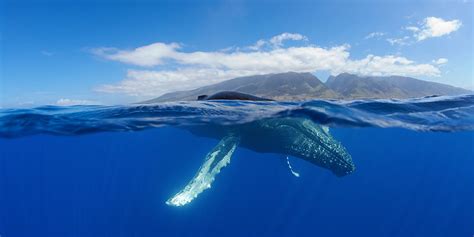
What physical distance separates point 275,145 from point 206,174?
530 cm

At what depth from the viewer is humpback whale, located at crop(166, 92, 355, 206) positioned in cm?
1423

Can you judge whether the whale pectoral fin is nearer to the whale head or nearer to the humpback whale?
the humpback whale

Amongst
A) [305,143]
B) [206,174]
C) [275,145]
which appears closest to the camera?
[206,174]

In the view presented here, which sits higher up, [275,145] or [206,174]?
[275,145]

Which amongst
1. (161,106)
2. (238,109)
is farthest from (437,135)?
(161,106)

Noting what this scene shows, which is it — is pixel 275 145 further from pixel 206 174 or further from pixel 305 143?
pixel 206 174

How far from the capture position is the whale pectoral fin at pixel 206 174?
12539 millimetres

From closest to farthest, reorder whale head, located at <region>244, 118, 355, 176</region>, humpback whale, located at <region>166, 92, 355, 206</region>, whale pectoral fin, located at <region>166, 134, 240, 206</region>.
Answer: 1. whale pectoral fin, located at <region>166, 134, 240, 206</region>
2. humpback whale, located at <region>166, 92, 355, 206</region>
3. whale head, located at <region>244, 118, 355, 176</region>

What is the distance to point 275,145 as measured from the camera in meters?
18.2

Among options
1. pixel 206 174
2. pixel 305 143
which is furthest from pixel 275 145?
pixel 206 174

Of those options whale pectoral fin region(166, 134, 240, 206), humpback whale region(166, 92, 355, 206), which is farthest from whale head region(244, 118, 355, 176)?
whale pectoral fin region(166, 134, 240, 206)

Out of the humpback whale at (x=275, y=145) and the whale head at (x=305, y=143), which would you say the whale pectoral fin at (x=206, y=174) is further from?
the whale head at (x=305, y=143)

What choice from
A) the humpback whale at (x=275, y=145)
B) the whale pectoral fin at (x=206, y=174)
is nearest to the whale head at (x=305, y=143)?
the humpback whale at (x=275, y=145)

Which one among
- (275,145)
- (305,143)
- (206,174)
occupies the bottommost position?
(206,174)
